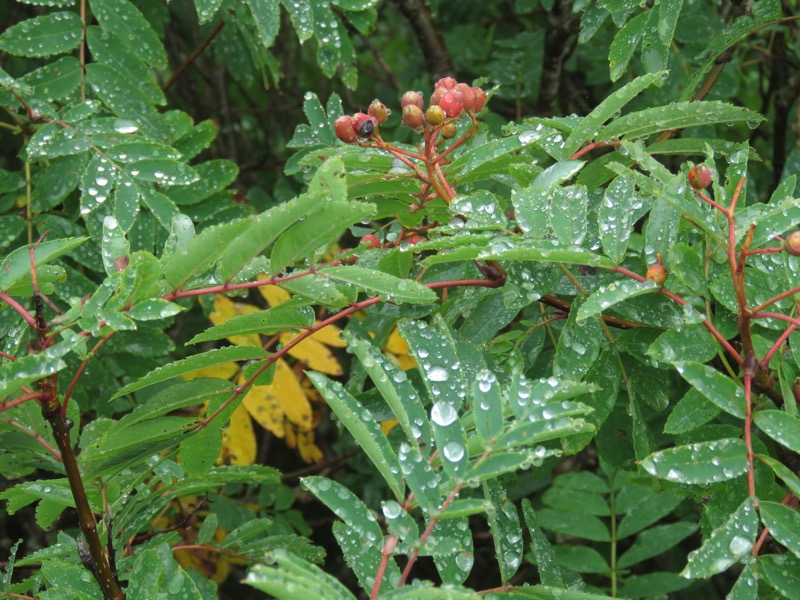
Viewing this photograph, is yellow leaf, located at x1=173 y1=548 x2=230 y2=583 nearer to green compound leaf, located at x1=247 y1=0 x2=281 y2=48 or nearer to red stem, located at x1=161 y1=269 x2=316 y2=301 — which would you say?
green compound leaf, located at x1=247 y1=0 x2=281 y2=48

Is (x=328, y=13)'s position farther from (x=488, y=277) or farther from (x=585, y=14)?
(x=488, y=277)

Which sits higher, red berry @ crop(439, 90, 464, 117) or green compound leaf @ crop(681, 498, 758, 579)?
red berry @ crop(439, 90, 464, 117)

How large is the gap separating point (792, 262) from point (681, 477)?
0.29 m

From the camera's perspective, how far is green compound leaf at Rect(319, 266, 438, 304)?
3.02ft

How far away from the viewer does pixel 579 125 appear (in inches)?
44.4

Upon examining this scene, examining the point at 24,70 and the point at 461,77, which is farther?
the point at 461,77

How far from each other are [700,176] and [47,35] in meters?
1.32

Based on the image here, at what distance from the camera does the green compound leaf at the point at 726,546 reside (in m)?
0.81

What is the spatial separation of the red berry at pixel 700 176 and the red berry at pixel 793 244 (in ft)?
0.37

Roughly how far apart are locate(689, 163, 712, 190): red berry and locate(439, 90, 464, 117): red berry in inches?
13.0

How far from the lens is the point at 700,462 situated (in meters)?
0.86

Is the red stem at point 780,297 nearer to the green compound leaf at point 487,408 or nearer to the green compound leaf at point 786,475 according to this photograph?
the green compound leaf at point 786,475

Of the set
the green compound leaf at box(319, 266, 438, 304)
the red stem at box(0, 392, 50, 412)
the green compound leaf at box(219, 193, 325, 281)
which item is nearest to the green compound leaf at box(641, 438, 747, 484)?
the green compound leaf at box(319, 266, 438, 304)

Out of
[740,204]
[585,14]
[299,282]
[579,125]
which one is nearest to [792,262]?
[740,204]
